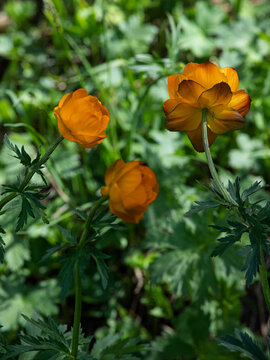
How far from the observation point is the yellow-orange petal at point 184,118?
0.87 metres

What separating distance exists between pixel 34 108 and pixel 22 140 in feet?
1.18

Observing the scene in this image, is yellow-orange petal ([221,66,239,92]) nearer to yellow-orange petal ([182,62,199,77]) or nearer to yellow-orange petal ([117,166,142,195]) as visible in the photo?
yellow-orange petal ([182,62,199,77])

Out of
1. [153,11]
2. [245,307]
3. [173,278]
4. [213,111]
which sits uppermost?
[213,111]

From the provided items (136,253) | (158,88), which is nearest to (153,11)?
(158,88)

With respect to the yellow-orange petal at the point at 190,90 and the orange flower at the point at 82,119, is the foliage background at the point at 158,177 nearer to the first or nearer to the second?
the orange flower at the point at 82,119

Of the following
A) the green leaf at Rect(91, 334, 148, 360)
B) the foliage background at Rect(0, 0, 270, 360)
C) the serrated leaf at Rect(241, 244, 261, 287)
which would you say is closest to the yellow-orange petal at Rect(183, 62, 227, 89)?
the serrated leaf at Rect(241, 244, 261, 287)

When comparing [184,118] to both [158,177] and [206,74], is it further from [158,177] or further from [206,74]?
[158,177]

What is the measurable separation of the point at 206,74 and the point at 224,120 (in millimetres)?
105

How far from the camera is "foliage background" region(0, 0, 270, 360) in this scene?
4.94ft

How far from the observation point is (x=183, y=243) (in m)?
1.51

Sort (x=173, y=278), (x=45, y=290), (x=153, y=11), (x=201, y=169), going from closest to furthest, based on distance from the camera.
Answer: (x=173, y=278) < (x=45, y=290) < (x=201, y=169) < (x=153, y=11)

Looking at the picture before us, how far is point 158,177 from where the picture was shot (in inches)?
69.7

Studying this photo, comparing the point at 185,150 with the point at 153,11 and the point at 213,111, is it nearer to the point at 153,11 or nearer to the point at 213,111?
the point at 213,111

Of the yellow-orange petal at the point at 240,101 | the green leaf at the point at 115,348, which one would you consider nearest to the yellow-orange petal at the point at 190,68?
the yellow-orange petal at the point at 240,101
